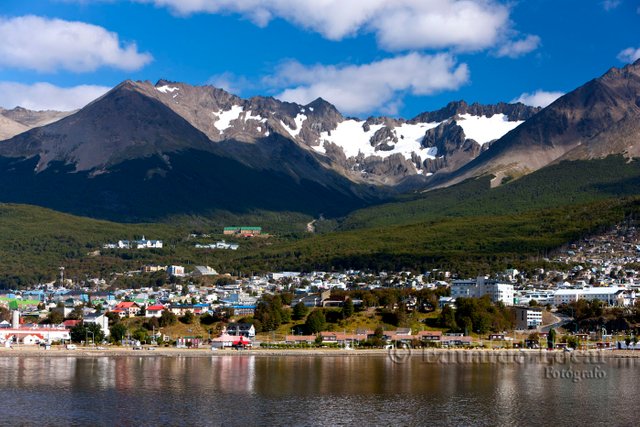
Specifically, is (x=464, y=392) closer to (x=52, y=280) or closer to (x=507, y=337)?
(x=507, y=337)

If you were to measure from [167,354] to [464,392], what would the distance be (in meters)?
40.8

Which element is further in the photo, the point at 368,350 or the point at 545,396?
the point at 368,350

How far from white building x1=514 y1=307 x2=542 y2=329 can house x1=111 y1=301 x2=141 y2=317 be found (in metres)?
50.3

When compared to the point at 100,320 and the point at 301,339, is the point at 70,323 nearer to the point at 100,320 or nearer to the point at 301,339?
the point at 100,320

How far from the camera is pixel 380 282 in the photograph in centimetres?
16688

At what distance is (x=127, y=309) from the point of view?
13738cm

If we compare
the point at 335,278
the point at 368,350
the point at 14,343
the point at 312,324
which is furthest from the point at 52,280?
the point at 368,350

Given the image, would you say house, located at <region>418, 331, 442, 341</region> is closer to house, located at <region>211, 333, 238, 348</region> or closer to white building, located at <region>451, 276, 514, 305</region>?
house, located at <region>211, 333, 238, 348</region>

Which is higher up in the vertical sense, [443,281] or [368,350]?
[443,281]

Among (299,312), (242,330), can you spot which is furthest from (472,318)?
(242,330)

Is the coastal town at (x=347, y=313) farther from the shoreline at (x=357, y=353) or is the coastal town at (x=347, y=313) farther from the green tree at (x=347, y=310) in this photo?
the shoreline at (x=357, y=353)

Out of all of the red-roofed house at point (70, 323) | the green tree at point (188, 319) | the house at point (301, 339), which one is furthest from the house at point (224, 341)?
the red-roofed house at point (70, 323)

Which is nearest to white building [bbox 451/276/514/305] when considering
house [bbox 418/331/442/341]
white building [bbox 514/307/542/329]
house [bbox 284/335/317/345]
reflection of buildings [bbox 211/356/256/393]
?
white building [bbox 514/307/542/329]

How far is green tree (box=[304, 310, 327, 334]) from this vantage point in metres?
119
